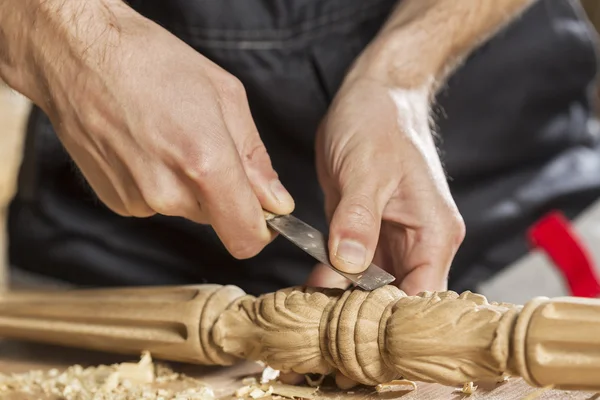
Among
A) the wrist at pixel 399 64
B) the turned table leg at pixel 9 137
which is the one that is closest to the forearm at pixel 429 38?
the wrist at pixel 399 64

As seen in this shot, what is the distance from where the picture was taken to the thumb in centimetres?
125

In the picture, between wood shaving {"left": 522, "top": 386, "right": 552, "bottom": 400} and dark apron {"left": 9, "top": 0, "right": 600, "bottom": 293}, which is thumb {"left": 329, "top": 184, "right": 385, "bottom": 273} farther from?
dark apron {"left": 9, "top": 0, "right": 600, "bottom": 293}

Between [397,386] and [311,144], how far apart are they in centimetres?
78

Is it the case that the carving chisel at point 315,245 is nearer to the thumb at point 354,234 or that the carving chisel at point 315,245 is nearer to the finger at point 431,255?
the thumb at point 354,234

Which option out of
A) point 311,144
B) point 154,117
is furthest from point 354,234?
point 311,144

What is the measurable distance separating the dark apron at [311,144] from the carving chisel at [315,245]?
1.97 ft

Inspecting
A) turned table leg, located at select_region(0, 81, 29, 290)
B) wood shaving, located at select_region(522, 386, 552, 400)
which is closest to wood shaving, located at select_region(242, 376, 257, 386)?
wood shaving, located at select_region(522, 386, 552, 400)

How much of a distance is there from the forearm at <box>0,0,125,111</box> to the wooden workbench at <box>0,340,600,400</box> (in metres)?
0.49

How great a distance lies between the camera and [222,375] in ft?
4.79

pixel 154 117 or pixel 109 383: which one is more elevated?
pixel 154 117

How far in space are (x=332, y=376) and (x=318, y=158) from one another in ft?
1.59

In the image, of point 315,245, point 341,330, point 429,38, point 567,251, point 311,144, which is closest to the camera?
point 341,330

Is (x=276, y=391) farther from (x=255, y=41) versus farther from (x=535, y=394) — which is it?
(x=255, y=41)

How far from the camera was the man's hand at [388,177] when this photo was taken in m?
1.30
